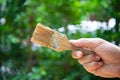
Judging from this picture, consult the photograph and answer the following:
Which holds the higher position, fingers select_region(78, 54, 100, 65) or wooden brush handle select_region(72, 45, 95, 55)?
wooden brush handle select_region(72, 45, 95, 55)

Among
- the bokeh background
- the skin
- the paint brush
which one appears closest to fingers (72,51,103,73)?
the skin

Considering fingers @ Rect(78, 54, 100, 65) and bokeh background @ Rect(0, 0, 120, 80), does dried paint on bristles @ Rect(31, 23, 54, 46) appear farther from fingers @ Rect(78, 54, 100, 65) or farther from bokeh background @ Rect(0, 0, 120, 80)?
bokeh background @ Rect(0, 0, 120, 80)

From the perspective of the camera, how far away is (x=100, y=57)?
5.17ft

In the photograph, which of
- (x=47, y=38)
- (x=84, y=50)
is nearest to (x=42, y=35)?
(x=47, y=38)

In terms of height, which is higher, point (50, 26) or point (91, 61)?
point (50, 26)

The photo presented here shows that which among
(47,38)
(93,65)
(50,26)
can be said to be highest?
(50,26)

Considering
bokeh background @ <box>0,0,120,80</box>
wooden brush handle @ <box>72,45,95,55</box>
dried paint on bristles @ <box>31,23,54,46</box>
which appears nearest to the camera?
dried paint on bristles @ <box>31,23,54,46</box>

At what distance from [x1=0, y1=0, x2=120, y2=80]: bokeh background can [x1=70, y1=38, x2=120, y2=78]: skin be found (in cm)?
44

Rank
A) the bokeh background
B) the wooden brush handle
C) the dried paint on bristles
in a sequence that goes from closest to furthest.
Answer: the dried paint on bristles < the wooden brush handle < the bokeh background

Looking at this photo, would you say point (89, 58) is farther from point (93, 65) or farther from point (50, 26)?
point (50, 26)

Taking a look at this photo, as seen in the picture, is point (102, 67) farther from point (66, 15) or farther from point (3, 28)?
point (66, 15)

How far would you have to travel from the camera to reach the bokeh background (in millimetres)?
2176

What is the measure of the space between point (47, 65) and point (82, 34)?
32 cm

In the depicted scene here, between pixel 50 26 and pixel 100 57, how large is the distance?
2.72 ft
